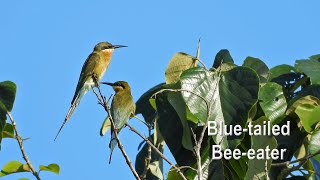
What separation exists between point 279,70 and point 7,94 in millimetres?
1204

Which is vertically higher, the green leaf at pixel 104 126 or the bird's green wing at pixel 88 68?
the bird's green wing at pixel 88 68

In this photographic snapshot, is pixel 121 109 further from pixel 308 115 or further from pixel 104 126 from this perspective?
pixel 308 115

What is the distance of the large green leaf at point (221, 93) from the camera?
8.03 feet

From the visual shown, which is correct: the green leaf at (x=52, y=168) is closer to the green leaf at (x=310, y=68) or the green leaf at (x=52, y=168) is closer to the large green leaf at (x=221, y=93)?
the large green leaf at (x=221, y=93)

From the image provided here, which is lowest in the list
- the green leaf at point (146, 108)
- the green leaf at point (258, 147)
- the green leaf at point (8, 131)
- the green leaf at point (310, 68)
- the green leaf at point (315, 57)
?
the green leaf at point (258, 147)

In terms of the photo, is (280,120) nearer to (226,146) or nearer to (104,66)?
(226,146)

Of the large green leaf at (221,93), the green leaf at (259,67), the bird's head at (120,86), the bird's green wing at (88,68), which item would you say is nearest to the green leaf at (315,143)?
the large green leaf at (221,93)

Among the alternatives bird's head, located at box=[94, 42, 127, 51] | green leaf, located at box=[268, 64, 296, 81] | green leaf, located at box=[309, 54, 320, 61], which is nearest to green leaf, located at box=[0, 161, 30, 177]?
green leaf, located at box=[268, 64, 296, 81]

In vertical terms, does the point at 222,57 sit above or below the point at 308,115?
above

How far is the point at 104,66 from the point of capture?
195 inches

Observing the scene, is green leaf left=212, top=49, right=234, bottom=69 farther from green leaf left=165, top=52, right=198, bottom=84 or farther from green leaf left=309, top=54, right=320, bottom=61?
green leaf left=309, top=54, right=320, bottom=61

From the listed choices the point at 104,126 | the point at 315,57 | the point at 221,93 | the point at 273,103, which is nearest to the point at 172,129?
the point at 221,93

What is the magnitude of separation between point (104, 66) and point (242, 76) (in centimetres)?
244

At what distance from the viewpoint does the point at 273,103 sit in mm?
2740
